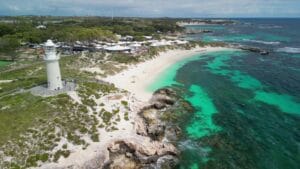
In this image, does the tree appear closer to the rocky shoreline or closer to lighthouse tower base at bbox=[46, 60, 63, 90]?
lighthouse tower base at bbox=[46, 60, 63, 90]

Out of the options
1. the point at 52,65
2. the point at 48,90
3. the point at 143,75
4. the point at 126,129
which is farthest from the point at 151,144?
the point at 143,75

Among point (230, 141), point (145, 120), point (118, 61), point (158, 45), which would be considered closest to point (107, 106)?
point (145, 120)

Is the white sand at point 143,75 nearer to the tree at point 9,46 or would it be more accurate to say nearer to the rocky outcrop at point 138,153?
the rocky outcrop at point 138,153

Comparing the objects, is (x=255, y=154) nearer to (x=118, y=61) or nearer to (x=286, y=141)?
(x=286, y=141)

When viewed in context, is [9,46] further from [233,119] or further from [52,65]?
[233,119]

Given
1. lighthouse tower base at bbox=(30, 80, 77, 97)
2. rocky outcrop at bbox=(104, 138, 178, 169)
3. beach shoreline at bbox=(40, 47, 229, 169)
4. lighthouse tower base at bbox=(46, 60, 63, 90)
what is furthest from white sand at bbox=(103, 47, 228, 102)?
rocky outcrop at bbox=(104, 138, 178, 169)

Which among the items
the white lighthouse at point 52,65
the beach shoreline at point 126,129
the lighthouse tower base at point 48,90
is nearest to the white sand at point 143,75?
the beach shoreline at point 126,129

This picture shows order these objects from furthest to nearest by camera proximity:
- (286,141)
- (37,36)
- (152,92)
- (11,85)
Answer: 1. (37,36)
2. (152,92)
3. (11,85)
4. (286,141)
